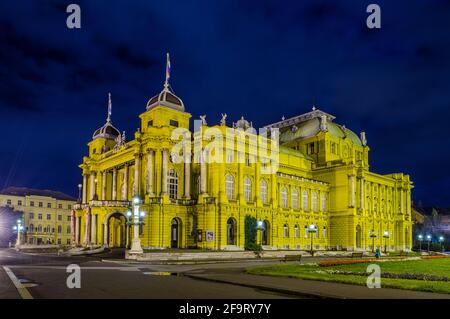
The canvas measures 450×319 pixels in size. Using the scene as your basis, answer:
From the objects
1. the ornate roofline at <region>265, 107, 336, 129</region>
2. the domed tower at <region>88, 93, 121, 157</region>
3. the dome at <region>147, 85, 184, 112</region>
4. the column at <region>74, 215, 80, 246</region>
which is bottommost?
the column at <region>74, 215, 80, 246</region>

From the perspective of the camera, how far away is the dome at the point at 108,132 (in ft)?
292

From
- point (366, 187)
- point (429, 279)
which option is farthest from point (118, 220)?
point (429, 279)

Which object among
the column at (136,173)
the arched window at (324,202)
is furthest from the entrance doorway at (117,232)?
the arched window at (324,202)

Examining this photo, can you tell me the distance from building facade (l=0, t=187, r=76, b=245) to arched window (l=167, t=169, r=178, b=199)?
63871 mm

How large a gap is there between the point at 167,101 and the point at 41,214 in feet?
244

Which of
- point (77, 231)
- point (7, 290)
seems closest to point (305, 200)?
point (77, 231)

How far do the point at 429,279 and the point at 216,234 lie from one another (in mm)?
43158

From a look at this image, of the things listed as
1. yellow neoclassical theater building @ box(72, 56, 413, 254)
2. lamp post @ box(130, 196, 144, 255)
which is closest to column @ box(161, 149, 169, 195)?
yellow neoclassical theater building @ box(72, 56, 413, 254)

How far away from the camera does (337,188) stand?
299ft

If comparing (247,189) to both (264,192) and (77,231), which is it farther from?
(77,231)

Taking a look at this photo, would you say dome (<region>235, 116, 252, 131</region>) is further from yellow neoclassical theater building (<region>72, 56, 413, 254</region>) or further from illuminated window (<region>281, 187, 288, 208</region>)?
illuminated window (<region>281, 187, 288, 208</region>)

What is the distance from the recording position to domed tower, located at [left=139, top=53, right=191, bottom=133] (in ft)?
233
